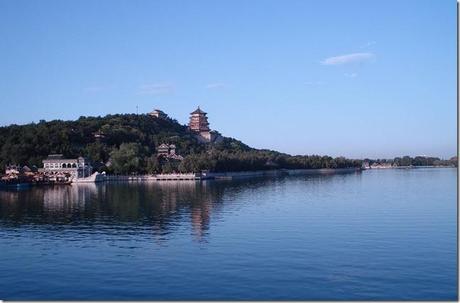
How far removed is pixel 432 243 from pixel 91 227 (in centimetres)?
870

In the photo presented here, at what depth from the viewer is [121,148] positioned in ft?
164

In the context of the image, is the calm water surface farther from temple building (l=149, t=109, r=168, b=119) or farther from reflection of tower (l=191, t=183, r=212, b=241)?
temple building (l=149, t=109, r=168, b=119)

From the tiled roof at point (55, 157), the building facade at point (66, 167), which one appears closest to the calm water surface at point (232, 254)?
the building facade at point (66, 167)

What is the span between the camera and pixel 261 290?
8062 millimetres

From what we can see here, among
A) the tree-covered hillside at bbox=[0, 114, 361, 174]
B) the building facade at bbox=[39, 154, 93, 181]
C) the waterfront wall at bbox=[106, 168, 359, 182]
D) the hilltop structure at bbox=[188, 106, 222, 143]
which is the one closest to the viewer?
the building facade at bbox=[39, 154, 93, 181]

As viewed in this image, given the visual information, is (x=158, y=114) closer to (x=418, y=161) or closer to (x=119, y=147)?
(x=119, y=147)

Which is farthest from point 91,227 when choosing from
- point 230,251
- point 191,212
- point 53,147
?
point 53,147

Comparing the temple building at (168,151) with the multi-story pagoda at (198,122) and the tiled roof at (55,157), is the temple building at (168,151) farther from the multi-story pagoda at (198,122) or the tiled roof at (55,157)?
the multi-story pagoda at (198,122)

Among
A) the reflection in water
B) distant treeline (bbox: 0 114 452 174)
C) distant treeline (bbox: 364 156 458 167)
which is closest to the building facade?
distant treeline (bbox: 0 114 452 174)

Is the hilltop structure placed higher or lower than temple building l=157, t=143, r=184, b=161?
higher

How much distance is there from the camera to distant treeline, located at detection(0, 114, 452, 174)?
161 ft

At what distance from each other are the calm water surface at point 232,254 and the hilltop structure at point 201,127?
2290 inches

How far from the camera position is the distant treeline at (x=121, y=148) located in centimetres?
4897

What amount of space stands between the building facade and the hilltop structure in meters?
29.7
